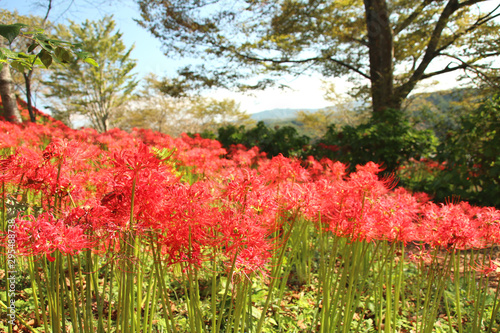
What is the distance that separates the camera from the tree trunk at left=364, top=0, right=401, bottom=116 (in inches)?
377

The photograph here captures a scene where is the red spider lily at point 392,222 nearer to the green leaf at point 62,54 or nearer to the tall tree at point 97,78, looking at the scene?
the green leaf at point 62,54

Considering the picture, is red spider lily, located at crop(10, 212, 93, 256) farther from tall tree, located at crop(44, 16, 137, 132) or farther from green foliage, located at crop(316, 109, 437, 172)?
tall tree, located at crop(44, 16, 137, 132)

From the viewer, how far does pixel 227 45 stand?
11.3 m

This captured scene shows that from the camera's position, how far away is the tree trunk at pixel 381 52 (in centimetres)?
957

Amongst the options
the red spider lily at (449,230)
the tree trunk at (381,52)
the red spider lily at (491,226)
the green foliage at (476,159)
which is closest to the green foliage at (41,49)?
the red spider lily at (449,230)

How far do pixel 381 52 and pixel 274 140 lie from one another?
494 cm

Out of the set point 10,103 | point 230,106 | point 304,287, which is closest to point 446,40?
point 304,287

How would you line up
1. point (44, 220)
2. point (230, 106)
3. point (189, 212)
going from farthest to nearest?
1. point (230, 106)
2. point (189, 212)
3. point (44, 220)

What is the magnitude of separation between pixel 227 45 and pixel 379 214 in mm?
11080

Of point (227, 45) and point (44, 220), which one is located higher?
point (227, 45)

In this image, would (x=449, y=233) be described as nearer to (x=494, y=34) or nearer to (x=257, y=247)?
(x=257, y=247)

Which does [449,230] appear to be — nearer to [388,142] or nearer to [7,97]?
[388,142]

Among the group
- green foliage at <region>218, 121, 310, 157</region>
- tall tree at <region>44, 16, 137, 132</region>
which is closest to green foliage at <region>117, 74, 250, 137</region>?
tall tree at <region>44, 16, 137, 132</region>

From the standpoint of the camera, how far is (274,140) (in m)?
9.30
